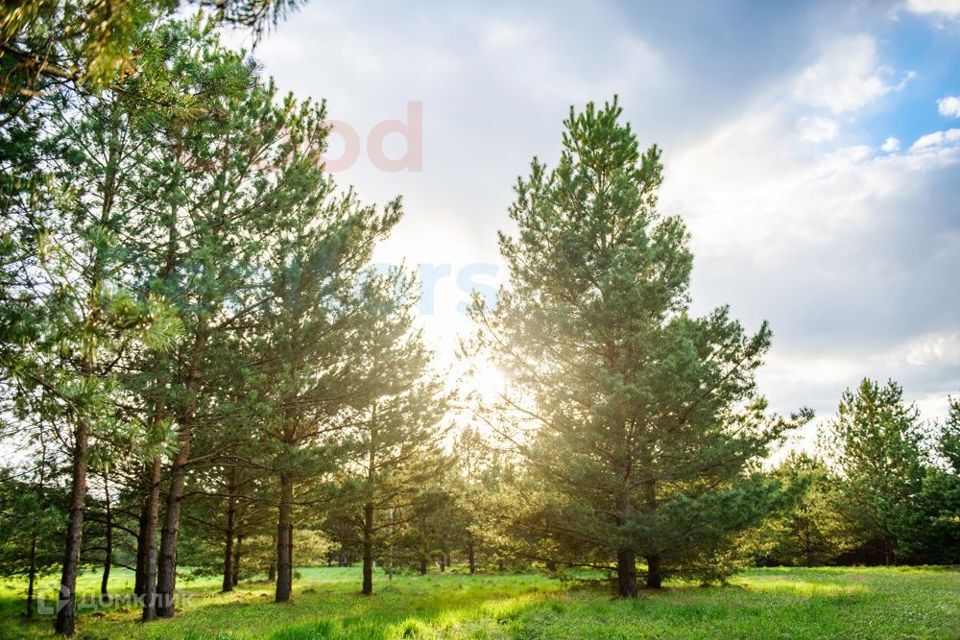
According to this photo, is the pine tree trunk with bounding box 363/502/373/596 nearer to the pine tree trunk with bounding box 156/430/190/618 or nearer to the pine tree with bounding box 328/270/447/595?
the pine tree with bounding box 328/270/447/595

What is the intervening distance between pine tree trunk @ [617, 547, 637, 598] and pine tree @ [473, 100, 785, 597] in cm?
4

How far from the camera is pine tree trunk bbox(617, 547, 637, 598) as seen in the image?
1370cm

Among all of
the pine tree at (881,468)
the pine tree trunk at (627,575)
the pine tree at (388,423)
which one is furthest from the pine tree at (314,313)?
the pine tree at (881,468)

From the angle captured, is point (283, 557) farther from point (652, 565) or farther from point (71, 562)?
point (652, 565)

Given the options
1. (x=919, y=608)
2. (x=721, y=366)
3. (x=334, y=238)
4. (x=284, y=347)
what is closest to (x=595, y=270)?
(x=721, y=366)

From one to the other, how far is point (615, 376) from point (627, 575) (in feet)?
18.7

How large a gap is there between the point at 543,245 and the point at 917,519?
30.5 meters

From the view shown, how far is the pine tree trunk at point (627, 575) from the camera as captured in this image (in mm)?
13695

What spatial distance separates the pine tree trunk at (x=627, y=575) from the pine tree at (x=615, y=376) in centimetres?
4

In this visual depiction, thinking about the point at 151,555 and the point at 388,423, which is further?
the point at 388,423

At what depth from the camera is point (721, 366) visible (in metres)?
13.5

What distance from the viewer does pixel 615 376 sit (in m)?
13.0

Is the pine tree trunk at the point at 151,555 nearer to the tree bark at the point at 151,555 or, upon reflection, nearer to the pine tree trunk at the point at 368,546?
the tree bark at the point at 151,555

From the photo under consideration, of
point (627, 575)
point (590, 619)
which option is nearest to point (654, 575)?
point (627, 575)
